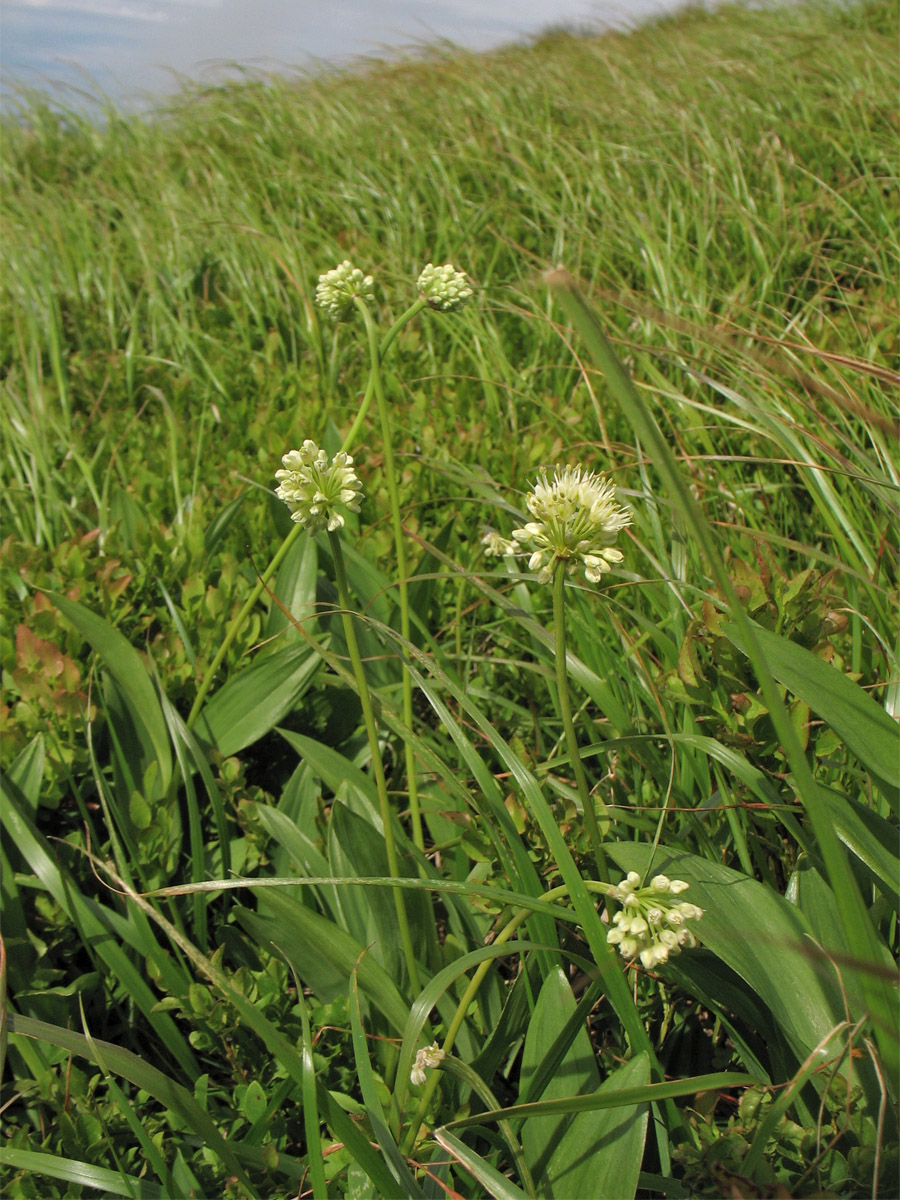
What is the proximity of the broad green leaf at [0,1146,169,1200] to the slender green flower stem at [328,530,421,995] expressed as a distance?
1.26ft

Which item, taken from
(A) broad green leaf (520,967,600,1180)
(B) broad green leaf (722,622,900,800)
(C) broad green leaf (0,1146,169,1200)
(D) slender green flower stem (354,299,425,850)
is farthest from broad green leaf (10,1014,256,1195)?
(B) broad green leaf (722,622,900,800)

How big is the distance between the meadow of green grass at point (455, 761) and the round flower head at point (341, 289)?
94 millimetres

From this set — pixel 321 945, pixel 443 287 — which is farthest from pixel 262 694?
pixel 443 287

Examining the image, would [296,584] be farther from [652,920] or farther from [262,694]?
[652,920]

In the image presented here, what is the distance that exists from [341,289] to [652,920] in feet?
3.40

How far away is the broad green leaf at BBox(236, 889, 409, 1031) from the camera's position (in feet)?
3.75

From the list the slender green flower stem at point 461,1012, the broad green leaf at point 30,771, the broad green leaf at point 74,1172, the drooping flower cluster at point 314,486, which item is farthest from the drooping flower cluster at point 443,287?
the broad green leaf at point 74,1172

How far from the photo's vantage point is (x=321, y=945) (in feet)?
3.80

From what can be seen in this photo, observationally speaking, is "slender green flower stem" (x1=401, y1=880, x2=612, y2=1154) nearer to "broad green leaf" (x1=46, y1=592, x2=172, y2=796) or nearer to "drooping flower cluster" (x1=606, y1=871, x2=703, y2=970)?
"drooping flower cluster" (x1=606, y1=871, x2=703, y2=970)

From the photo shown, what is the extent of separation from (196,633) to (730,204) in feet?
9.60

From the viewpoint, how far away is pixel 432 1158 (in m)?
1.02

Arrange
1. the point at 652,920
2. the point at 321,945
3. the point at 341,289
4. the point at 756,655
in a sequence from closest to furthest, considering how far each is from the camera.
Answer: the point at 756,655 < the point at 652,920 < the point at 321,945 < the point at 341,289

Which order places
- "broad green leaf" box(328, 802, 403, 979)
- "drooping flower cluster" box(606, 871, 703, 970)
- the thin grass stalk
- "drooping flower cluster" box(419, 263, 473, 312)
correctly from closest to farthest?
the thin grass stalk, "drooping flower cluster" box(606, 871, 703, 970), "broad green leaf" box(328, 802, 403, 979), "drooping flower cluster" box(419, 263, 473, 312)

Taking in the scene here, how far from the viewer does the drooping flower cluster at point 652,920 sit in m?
0.82
